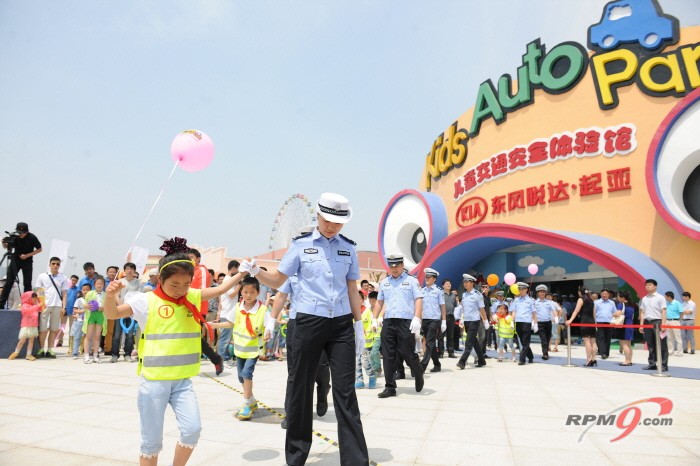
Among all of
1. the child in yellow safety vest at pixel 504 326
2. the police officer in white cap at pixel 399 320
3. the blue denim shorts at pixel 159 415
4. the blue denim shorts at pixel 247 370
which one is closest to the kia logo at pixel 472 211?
the child in yellow safety vest at pixel 504 326

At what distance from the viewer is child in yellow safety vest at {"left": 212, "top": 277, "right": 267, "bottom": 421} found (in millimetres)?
4911

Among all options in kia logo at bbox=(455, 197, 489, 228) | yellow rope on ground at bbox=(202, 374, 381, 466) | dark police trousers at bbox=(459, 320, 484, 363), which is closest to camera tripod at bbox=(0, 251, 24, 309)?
yellow rope on ground at bbox=(202, 374, 381, 466)

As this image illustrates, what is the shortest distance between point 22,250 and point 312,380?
902 cm

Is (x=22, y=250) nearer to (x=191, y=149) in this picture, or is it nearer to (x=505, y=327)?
(x=191, y=149)

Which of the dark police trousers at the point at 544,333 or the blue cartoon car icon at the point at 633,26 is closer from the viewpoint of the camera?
the dark police trousers at the point at 544,333

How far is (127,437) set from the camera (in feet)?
13.0

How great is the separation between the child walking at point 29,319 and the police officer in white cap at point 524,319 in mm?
10379

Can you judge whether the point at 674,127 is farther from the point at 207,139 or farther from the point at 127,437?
the point at 127,437

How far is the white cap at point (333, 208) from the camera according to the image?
3.43m

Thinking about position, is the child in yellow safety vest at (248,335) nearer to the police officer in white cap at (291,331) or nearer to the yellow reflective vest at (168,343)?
the police officer in white cap at (291,331)

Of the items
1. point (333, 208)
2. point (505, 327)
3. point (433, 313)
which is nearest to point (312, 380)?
point (333, 208)

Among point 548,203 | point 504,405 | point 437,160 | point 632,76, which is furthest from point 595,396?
point 437,160

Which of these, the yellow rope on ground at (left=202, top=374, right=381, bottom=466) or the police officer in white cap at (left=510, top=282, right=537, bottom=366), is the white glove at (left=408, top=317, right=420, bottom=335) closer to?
the yellow rope on ground at (left=202, top=374, right=381, bottom=466)

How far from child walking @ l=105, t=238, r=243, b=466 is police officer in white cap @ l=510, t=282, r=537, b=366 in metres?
9.16
